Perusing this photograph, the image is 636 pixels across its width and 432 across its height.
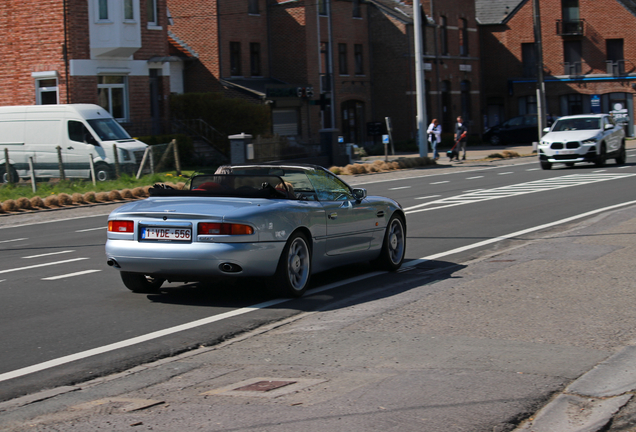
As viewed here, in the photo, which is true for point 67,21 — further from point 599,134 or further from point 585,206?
point 585,206

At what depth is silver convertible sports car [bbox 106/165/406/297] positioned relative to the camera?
7910 millimetres

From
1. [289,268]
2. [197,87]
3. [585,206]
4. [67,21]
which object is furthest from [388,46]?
[289,268]

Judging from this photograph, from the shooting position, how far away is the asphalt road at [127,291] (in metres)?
6.46

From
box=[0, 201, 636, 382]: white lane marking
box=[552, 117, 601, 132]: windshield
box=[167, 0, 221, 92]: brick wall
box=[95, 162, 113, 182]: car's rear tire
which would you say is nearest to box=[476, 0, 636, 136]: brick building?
box=[167, 0, 221, 92]: brick wall

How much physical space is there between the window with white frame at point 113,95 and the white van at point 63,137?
6.85 metres

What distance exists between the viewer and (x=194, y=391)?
213 inches

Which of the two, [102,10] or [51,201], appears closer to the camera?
[51,201]

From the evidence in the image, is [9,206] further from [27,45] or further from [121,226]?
[27,45]

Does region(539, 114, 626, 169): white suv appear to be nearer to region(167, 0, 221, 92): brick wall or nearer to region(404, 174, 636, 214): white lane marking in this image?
region(404, 174, 636, 214): white lane marking

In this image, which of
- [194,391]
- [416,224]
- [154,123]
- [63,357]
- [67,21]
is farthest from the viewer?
[154,123]

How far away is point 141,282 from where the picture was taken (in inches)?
348

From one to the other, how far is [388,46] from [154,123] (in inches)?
789

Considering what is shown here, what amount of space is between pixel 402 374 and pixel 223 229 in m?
2.76

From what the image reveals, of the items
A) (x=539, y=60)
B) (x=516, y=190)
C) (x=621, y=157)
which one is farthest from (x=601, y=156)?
(x=539, y=60)
